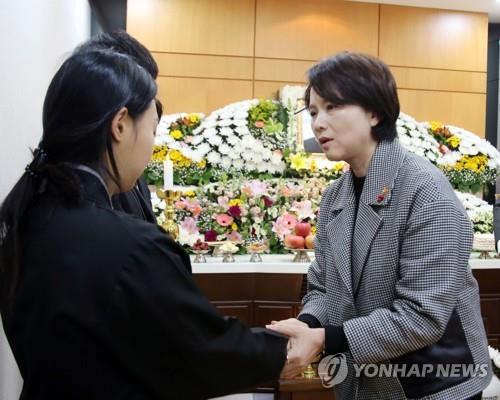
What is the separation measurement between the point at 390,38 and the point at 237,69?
189 centimetres

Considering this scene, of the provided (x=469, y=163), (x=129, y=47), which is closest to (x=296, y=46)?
(x=469, y=163)

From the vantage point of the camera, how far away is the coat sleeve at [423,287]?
3.70ft

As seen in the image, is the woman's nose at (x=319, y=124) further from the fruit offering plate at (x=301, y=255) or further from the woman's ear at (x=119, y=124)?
the fruit offering plate at (x=301, y=255)

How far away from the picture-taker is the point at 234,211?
2.73 m

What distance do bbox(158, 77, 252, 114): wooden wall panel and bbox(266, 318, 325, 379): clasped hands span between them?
15.3 feet

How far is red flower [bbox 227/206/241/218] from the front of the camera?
2.72m

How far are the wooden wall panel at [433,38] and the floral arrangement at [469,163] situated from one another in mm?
3117

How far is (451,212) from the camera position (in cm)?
115

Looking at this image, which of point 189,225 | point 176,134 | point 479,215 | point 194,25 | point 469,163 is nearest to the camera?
point 189,225

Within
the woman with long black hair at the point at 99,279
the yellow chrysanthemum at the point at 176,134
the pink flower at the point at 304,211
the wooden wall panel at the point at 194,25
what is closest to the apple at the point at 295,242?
the pink flower at the point at 304,211

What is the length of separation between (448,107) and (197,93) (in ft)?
10.0

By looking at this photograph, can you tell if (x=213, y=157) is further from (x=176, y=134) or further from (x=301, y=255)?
(x=301, y=255)

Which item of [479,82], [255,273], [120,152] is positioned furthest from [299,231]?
[479,82]

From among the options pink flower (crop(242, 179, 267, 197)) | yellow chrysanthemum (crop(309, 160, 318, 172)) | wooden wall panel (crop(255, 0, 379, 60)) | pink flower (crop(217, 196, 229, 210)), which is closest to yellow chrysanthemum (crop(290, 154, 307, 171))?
yellow chrysanthemum (crop(309, 160, 318, 172))
